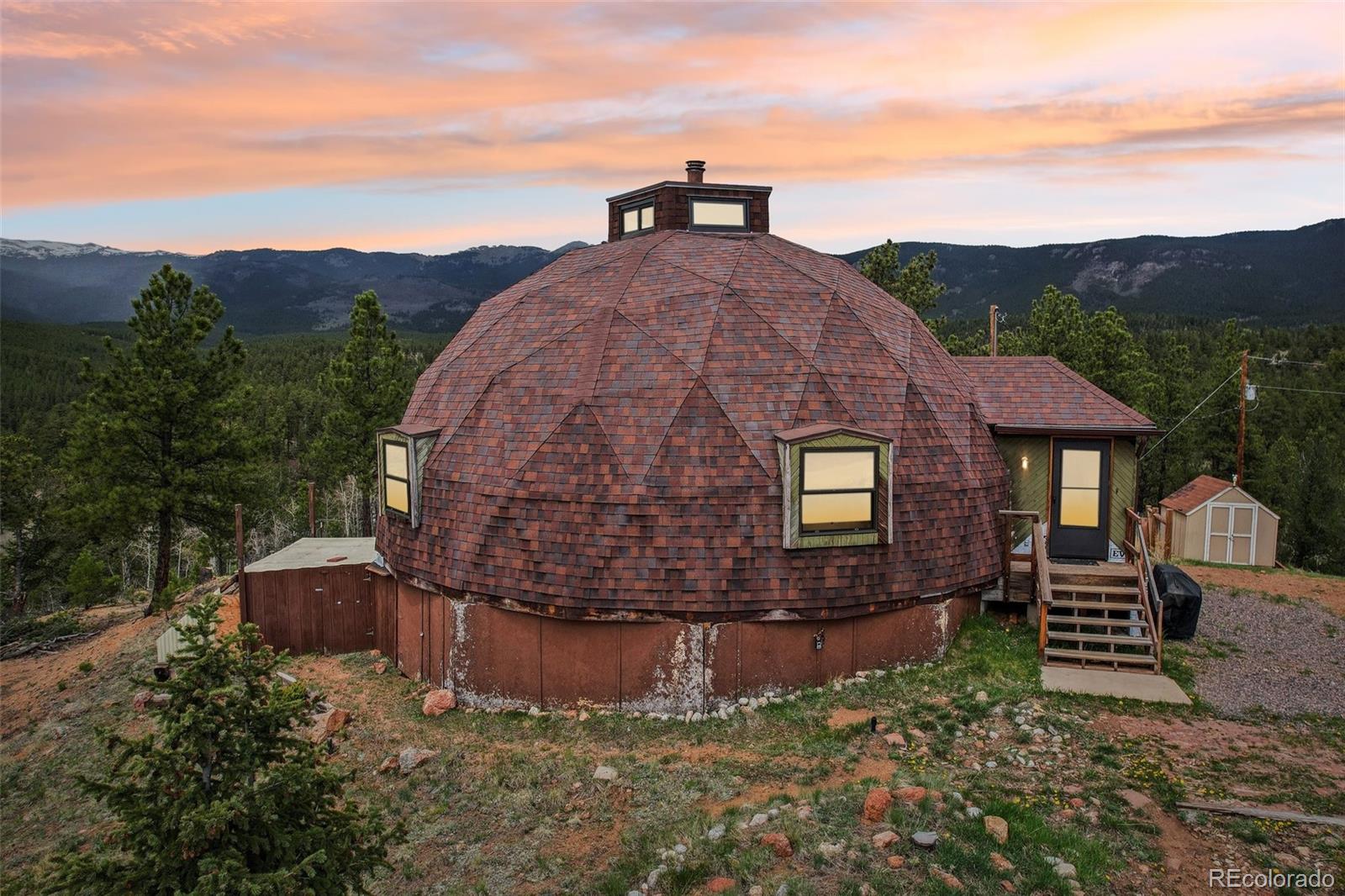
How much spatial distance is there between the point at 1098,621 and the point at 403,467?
11.9 meters

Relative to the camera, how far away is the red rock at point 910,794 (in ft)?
24.3

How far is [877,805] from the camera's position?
7270 millimetres

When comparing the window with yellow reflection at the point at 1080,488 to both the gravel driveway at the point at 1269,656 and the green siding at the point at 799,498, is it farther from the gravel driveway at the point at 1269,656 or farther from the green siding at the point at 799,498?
the green siding at the point at 799,498

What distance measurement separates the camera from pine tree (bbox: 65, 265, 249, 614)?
768 inches

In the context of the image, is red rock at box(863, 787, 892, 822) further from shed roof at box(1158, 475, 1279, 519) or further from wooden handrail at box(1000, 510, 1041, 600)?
shed roof at box(1158, 475, 1279, 519)

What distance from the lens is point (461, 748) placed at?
10188 millimetres

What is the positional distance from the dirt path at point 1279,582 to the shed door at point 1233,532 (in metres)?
3.34

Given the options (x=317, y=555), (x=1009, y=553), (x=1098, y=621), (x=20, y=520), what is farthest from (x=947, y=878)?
(x=20, y=520)

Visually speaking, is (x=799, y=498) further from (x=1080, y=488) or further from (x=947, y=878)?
(x=1080, y=488)

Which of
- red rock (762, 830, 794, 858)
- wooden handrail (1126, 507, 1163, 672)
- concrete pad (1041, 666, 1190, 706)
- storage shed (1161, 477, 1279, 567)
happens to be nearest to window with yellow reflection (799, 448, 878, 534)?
concrete pad (1041, 666, 1190, 706)

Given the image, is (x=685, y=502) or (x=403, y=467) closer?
(x=685, y=502)

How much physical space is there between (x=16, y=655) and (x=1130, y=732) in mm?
25364

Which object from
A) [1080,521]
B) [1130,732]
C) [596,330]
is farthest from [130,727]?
[1080,521]

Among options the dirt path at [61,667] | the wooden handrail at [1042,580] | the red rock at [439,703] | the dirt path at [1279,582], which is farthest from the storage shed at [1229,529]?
the dirt path at [61,667]
